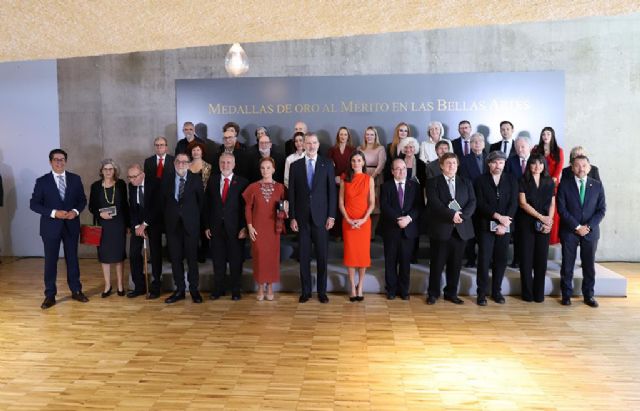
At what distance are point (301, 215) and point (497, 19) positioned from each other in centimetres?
550

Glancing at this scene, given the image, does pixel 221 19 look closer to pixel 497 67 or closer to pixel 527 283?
pixel 527 283

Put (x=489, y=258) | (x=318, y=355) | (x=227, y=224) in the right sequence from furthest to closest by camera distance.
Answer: (x=227, y=224)
(x=489, y=258)
(x=318, y=355)

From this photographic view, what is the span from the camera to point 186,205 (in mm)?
6211

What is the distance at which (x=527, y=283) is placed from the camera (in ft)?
20.2

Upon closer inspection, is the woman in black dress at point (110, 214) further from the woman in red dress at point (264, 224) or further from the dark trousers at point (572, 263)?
the dark trousers at point (572, 263)

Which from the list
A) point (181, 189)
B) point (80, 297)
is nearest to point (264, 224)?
point (181, 189)

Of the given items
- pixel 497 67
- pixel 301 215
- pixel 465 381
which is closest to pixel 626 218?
pixel 497 67

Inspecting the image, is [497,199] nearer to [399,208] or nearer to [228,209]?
[399,208]

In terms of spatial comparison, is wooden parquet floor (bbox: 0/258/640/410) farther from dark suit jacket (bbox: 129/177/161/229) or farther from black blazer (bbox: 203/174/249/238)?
dark suit jacket (bbox: 129/177/161/229)

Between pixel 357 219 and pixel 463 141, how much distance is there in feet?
6.34

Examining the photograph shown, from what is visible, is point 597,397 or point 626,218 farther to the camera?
point 626,218

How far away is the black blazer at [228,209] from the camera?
6273mm

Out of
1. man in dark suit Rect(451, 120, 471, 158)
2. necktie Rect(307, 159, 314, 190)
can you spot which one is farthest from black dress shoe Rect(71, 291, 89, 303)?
man in dark suit Rect(451, 120, 471, 158)

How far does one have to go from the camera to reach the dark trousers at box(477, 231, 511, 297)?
20.0ft
